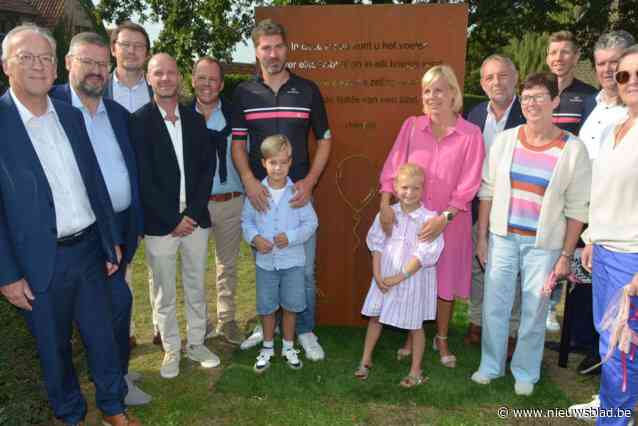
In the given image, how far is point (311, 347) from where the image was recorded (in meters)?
4.32

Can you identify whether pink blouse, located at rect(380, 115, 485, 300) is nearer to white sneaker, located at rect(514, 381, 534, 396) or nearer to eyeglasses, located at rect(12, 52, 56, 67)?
white sneaker, located at rect(514, 381, 534, 396)

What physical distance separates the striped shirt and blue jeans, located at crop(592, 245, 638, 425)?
50 centimetres

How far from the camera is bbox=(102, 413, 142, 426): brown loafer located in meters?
3.26

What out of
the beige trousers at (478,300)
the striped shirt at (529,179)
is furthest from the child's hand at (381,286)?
the beige trousers at (478,300)

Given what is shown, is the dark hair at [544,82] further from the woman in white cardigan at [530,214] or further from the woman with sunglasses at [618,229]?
the woman with sunglasses at [618,229]

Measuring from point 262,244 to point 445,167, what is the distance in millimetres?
1427

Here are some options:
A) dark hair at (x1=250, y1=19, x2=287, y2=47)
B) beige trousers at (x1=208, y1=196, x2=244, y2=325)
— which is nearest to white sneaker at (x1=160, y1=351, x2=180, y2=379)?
beige trousers at (x1=208, y1=196, x2=244, y2=325)

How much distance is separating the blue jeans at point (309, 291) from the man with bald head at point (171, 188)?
75cm

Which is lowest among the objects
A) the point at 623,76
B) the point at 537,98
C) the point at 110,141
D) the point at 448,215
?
the point at 448,215

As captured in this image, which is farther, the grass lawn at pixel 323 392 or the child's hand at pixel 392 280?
the child's hand at pixel 392 280

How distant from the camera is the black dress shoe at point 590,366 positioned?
4.07m

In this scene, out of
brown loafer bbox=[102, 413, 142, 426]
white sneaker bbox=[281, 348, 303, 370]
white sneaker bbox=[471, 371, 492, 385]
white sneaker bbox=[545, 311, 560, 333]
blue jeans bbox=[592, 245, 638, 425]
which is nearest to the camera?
blue jeans bbox=[592, 245, 638, 425]

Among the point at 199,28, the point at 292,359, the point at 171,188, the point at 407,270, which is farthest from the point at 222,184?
the point at 199,28

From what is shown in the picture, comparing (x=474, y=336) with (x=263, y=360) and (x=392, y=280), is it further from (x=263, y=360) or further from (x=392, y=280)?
(x=263, y=360)
